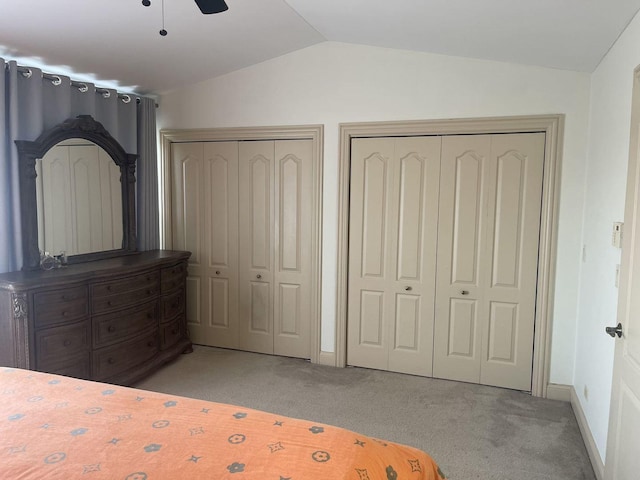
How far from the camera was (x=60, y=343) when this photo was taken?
290 centimetres

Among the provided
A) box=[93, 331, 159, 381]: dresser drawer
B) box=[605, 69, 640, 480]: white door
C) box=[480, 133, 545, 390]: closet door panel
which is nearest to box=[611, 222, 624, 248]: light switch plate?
box=[605, 69, 640, 480]: white door

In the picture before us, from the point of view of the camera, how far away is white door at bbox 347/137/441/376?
145 inches

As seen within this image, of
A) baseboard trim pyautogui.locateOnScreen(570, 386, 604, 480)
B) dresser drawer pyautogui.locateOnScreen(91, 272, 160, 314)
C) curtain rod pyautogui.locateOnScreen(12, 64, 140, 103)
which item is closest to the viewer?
baseboard trim pyautogui.locateOnScreen(570, 386, 604, 480)

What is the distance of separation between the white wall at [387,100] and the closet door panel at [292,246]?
20 centimetres

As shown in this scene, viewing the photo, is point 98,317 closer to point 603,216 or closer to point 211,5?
point 211,5

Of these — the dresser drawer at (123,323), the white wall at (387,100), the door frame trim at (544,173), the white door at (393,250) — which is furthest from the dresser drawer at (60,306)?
the door frame trim at (544,173)

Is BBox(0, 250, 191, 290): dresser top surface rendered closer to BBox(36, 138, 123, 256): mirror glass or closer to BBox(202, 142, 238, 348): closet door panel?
BBox(36, 138, 123, 256): mirror glass

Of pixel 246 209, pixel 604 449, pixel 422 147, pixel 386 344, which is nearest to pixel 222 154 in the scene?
pixel 246 209

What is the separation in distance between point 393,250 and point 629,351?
206cm

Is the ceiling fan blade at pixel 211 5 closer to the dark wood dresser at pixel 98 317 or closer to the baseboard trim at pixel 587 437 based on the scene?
the dark wood dresser at pixel 98 317

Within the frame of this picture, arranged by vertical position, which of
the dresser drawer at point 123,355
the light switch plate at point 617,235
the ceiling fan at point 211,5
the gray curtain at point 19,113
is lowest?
the dresser drawer at point 123,355

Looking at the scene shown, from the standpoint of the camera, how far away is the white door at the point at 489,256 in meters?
3.43

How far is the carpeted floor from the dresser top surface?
944 millimetres

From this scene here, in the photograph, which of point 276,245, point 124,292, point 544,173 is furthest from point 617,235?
point 124,292
